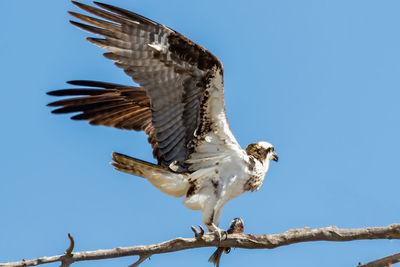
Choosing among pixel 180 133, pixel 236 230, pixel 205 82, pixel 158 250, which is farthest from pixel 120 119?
pixel 158 250

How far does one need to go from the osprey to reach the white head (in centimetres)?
2

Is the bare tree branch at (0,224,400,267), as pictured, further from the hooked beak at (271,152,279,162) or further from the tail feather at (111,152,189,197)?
the hooked beak at (271,152,279,162)

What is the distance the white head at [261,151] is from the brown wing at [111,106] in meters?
1.19

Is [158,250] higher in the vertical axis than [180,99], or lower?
lower

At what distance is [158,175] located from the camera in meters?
7.42

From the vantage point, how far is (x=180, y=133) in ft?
25.1

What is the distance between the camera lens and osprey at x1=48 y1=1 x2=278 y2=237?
23.3 feet

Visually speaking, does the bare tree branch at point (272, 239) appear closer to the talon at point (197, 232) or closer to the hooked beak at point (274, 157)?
the talon at point (197, 232)

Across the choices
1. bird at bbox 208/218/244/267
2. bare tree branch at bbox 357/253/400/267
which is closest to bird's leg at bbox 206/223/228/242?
bird at bbox 208/218/244/267

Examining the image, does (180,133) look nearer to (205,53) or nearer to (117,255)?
(205,53)

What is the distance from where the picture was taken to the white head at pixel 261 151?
8031mm

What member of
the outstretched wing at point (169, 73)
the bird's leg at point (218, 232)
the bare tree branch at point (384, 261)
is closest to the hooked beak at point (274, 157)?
the outstretched wing at point (169, 73)

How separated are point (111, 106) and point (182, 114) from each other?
1.61 m

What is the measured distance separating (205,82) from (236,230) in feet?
5.74
